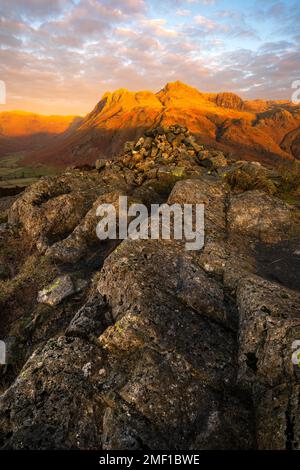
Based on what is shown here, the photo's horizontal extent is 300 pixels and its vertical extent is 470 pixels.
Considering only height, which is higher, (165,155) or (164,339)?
(165,155)

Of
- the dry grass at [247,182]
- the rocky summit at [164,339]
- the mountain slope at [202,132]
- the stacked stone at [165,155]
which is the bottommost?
the rocky summit at [164,339]

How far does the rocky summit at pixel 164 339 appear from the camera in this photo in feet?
20.0

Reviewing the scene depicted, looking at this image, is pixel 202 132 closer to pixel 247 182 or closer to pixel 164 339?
pixel 247 182

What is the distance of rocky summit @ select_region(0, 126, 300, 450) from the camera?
6086 mm

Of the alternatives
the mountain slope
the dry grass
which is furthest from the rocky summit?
the mountain slope

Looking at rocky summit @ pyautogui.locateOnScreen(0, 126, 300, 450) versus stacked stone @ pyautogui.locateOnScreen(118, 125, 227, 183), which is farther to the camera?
stacked stone @ pyautogui.locateOnScreen(118, 125, 227, 183)

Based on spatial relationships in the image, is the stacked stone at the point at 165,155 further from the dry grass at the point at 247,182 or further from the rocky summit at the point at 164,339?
the rocky summit at the point at 164,339

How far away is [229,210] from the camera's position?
1448 cm

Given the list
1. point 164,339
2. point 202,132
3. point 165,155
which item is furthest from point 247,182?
point 202,132

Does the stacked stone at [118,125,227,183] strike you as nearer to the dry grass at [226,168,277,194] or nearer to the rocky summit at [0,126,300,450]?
the dry grass at [226,168,277,194]

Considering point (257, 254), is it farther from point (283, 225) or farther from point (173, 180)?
point (173, 180)

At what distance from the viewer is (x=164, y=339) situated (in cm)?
771

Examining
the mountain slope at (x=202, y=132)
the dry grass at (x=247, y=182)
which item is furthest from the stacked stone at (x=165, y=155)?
the mountain slope at (x=202, y=132)
